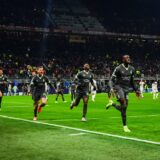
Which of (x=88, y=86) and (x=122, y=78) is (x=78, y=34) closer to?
(x=88, y=86)

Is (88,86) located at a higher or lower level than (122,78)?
lower

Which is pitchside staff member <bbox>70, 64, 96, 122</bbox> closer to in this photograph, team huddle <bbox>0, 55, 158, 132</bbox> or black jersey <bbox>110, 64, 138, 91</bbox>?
team huddle <bbox>0, 55, 158, 132</bbox>

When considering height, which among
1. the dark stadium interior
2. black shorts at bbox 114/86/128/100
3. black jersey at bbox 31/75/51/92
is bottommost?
black shorts at bbox 114/86/128/100

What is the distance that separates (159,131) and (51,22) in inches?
2149

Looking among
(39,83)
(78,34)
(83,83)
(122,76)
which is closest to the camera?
(122,76)

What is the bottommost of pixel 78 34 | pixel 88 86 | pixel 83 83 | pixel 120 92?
pixel 120 92

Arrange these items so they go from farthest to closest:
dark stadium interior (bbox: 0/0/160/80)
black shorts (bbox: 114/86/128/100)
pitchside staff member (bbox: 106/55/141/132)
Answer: dark stadium interior (bbox: 0/0/160/80)
pitchside staff member (bbox: 106/55/141/132)
black shorts (bbox: 114/86/128/100)

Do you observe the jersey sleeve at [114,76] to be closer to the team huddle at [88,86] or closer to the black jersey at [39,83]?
the team huddle at [88,86]

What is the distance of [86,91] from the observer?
16359 millimetres

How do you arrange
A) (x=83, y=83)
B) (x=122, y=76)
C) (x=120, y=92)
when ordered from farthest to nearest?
(x=83, y=83)
(x=122, y=76)
(x=120, y=92)

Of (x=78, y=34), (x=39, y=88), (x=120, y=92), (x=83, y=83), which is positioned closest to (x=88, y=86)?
(x=83, y=83)

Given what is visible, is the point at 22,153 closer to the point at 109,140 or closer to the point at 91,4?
the point at 109,140

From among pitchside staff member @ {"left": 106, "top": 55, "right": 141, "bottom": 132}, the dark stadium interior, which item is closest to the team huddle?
pitchside staff member @ {"left": 106, "top": 55, "right": 141, "bottom": 132}

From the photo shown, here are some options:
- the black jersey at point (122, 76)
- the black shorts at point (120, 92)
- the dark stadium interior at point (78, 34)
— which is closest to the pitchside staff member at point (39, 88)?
the black jersey at point (122, 76)
